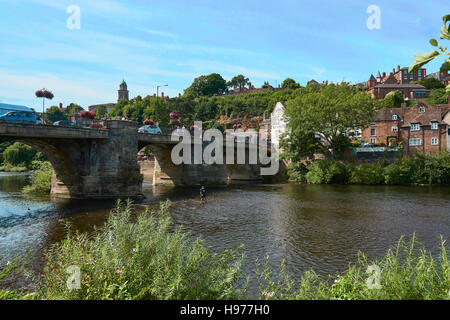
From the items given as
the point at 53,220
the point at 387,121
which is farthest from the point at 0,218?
the point at 387,121

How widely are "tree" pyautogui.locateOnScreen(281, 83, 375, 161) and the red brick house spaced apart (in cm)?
981

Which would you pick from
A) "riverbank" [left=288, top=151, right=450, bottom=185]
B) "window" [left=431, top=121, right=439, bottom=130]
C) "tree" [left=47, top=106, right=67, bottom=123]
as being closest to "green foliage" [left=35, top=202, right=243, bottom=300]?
"riverbank" [left=288, top=151, right=450, bottom=185]

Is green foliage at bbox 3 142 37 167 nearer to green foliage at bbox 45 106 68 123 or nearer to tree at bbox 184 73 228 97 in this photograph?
green foliage at bbox 45 106 68 123

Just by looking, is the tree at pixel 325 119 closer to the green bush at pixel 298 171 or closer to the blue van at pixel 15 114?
the green bush at pixel 298 171

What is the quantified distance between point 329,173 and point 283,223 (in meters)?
32.7

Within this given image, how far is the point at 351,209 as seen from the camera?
95.2 feet

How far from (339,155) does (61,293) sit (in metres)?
56.8

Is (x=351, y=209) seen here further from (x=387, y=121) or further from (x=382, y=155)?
(x=387, y=121)

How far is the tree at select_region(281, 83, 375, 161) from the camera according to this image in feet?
181

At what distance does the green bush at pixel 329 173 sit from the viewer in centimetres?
5325

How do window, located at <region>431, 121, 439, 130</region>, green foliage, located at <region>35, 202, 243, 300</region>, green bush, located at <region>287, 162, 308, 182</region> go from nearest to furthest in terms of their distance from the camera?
green foliage, located at <region>35, 202, 243, 300</region>
green bush, located at <region>287, 162, 308, 182</region>
window, located at <region>431, 121, 439, 130</region>
